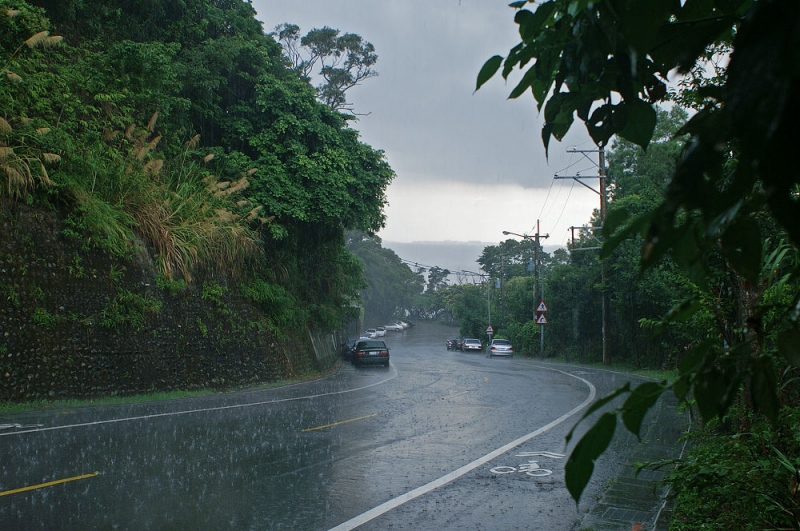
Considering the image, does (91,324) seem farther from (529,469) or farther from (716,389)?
(716,389)

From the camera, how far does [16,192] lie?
14.8 meters

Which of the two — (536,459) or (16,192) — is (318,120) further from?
(536,459)

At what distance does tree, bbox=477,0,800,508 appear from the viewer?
997mm

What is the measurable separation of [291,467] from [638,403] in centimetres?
763

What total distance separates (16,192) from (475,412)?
439 inches

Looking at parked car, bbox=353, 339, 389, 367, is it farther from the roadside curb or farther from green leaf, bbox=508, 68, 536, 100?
green leaf, bbox=508, 68, 536, 100

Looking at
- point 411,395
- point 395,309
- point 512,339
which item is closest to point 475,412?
point 411,395

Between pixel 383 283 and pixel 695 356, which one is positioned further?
pixel 383 283

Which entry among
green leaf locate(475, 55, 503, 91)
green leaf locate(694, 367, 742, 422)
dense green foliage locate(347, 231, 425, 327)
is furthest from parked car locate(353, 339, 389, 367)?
dense green foliage locate(347, 231, 425, 327)

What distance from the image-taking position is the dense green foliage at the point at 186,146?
52.9ft

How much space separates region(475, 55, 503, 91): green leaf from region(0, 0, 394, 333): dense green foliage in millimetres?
14767

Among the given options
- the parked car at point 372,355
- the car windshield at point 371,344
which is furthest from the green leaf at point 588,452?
the car windshield at point 371,344

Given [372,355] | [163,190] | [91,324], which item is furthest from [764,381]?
[372,355]

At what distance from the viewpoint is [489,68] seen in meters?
2.07
